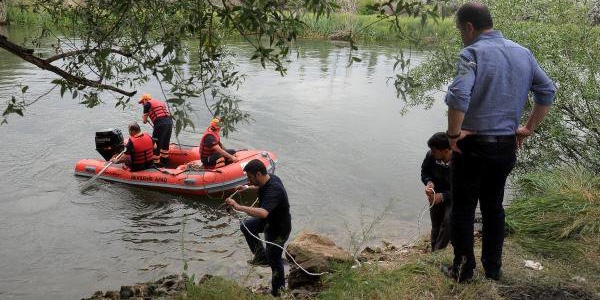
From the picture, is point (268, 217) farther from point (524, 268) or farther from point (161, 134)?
point (161, 134)

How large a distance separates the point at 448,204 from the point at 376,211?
4.09 m

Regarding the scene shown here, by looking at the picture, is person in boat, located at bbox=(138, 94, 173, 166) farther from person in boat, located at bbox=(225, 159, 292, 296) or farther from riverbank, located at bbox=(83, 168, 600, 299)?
person in boat, located at bbox=(225, 159, 292, 296)

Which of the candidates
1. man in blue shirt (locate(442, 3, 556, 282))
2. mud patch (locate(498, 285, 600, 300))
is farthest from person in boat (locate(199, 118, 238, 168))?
mud patch (locate(498, 285, 600, 300))

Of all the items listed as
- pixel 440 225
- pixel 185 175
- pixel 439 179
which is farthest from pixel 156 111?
pixel 439 179

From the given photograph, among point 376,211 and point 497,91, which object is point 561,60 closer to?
point 376,211

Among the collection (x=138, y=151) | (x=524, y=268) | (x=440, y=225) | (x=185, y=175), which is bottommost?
(x=185, y=175)

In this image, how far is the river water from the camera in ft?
23.4

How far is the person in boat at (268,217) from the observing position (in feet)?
16.2

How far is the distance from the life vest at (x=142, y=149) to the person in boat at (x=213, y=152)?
891mm

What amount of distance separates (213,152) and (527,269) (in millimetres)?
6011

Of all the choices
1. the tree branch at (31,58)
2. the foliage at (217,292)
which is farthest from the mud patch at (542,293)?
the tree branch at (31,58)

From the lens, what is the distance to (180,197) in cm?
938

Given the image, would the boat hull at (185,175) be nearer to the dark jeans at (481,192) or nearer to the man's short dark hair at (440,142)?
the man's short dark hair at (440,142)

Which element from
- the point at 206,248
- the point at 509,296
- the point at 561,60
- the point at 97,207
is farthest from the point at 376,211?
the point at 509,296
